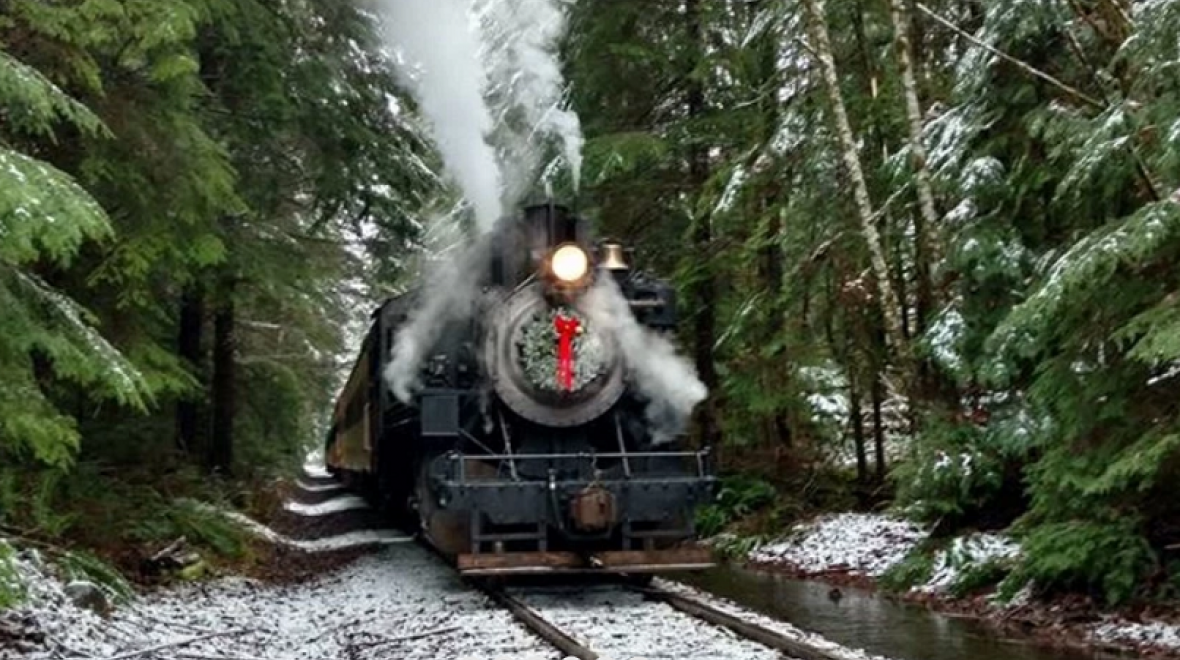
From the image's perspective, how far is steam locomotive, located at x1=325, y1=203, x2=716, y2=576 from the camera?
10.4m

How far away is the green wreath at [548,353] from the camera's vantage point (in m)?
11.0

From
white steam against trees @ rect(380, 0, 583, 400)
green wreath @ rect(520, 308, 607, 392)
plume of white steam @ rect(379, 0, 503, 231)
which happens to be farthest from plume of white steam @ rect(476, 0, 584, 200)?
green wreath @ rect(520, 308, 607, 392)

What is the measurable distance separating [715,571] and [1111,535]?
5.97 meters

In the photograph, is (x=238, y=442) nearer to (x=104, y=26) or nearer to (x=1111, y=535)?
(x=104, y=26)

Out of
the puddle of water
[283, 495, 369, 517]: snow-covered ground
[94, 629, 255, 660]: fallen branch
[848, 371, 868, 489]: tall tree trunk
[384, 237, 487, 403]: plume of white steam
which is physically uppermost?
[384, 237, 487, 403]: plume of white steam

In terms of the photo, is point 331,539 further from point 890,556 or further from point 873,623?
point 873,623

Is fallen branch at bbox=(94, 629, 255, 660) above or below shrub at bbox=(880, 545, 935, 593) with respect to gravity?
below

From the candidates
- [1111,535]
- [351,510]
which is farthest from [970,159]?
[351,510]

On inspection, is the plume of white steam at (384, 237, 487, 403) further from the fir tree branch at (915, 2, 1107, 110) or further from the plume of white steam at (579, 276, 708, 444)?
the fir tree branch at (915, 2, 1107, 110)

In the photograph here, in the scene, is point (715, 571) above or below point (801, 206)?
below

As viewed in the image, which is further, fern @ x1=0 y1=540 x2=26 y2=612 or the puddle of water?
the puddle of water

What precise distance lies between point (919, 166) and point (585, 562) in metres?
4.92

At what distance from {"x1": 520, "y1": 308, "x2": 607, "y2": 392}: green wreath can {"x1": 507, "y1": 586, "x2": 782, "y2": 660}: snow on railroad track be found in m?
1.81

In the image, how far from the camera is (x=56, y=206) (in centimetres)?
600
